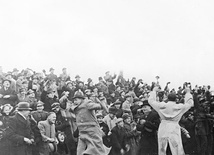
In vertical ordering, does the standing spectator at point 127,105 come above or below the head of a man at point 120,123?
above

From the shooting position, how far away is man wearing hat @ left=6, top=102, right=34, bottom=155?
10617 millimetres

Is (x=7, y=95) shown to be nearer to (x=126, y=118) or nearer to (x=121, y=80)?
(x=126, y=118)

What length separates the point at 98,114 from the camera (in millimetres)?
14867

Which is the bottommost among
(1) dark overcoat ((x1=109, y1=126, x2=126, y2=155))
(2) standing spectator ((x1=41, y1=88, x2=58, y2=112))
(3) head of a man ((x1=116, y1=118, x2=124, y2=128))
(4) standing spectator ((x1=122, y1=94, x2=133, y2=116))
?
(1) dark overcoat ((x1=109, y1=126, x2=126, y2=155))

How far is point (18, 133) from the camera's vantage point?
424 inches

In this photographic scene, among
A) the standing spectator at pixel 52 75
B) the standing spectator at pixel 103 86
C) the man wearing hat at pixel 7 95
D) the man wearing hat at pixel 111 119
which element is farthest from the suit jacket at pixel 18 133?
the standing spectator at pixel 103 86

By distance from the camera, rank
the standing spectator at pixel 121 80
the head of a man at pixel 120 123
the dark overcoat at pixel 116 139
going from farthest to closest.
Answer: the standing spectator at pixel 121 80
the head of a man at pixel 120 123
the dark overcoat at pixel 116 139

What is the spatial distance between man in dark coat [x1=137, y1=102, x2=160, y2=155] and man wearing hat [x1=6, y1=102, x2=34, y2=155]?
4899 millimetres

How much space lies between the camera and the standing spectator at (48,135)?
1195cm

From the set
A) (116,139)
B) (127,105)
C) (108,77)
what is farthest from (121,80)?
(116,139)

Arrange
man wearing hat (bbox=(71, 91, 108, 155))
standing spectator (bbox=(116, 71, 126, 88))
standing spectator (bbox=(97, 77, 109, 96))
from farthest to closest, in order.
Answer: standing spectator (bbox=(116, 71, 126, 88)) < standing spectator (bbox=(97, 77, 109, 96)) < man wearing hat (bbox=(71, 91, 108, 155))

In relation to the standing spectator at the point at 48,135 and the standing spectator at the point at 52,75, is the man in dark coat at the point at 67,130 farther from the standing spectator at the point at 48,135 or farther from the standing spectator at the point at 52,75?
the standing spectator at the point at 52,75

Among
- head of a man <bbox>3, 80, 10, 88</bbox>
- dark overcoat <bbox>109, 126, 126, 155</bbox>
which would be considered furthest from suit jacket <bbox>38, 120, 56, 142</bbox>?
dark overcoat <bbox>109, 126, 126, 155</bbox>

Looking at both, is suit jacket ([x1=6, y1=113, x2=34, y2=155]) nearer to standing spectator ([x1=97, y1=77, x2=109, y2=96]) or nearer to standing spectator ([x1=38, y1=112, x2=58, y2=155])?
standing spectator ([x1=38, y1=112, x2=58, y2=155])
